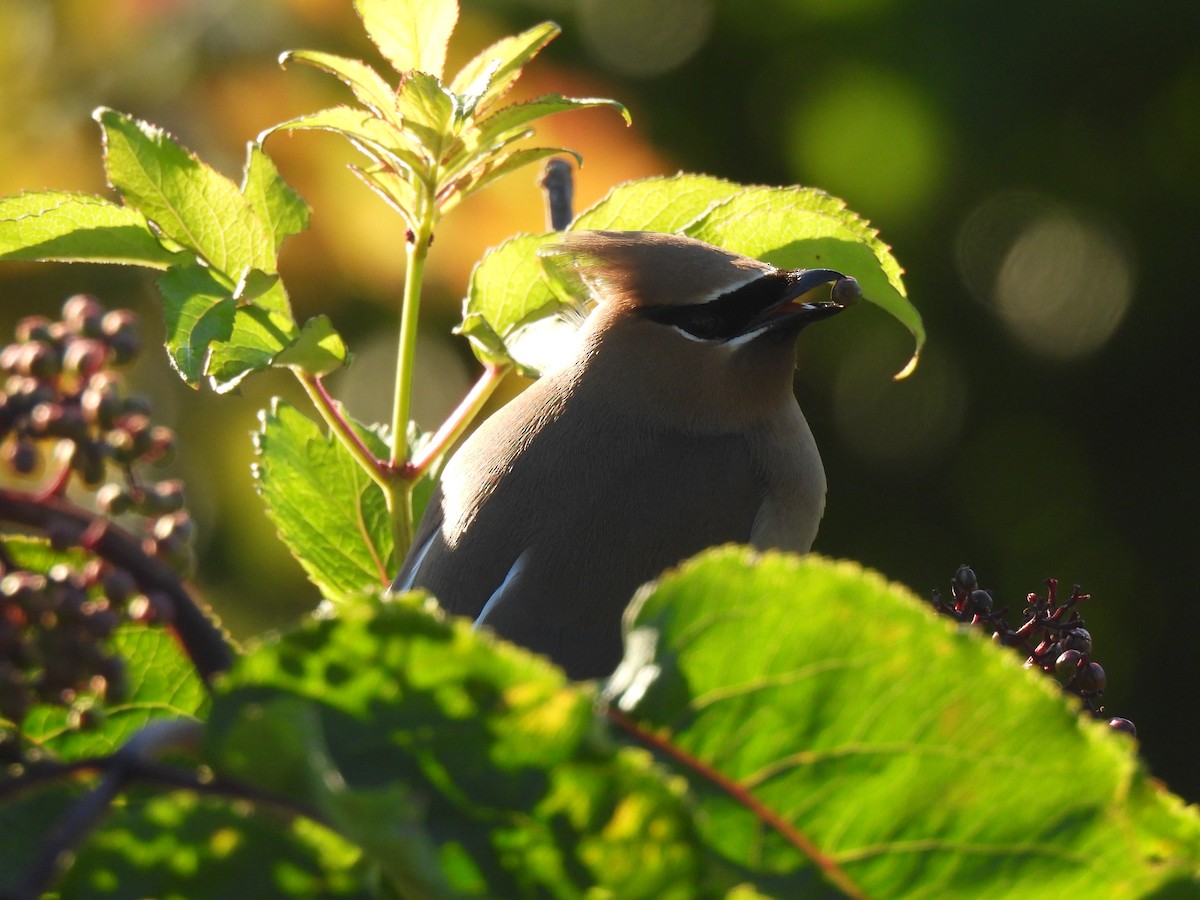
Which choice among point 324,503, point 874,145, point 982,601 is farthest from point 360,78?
point 874,145

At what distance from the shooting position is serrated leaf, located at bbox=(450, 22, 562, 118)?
1.64 m

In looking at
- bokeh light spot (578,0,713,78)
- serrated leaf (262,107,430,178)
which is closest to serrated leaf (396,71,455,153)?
serrated leaf (262,107,430,178)

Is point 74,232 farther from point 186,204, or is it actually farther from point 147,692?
point 147,692

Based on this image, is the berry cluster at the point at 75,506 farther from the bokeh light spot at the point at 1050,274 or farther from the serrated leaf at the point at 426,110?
the bokeh light spot at the point at 1050,274

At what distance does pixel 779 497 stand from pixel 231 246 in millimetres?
1088

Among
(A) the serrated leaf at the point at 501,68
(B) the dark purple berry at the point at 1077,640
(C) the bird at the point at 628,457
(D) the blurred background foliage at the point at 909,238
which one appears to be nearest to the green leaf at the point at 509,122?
(A) the serrated leaf at the point at 501,68

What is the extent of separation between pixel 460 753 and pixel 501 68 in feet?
3.22

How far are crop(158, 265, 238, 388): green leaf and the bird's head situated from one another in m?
0.90

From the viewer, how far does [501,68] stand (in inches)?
66.3

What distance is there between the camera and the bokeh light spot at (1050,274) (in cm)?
702

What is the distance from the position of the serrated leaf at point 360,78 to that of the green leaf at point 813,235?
1.22 ft

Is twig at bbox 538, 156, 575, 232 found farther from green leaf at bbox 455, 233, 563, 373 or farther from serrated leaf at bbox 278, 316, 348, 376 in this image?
serrated leaf at bbox 278, 316, 348, 376

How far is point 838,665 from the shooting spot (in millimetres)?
899

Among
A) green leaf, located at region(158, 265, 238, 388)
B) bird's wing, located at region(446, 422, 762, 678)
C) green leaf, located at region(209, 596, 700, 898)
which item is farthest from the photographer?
bird's wing, located at region(446, 422, 762, 678)
